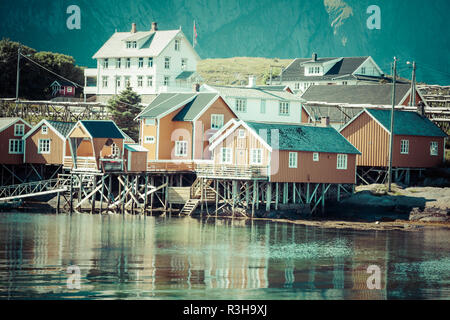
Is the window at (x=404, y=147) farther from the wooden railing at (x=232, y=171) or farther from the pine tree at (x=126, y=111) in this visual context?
the pine tree at (x=126, y=111)

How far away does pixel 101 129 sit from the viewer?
5316cm

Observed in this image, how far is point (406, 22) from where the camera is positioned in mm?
169250

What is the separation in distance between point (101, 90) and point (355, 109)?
31481 mm

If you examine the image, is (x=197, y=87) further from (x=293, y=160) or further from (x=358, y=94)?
(x=358, y=94)

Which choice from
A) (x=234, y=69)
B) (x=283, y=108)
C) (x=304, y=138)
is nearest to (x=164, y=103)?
(x=283, y=108)

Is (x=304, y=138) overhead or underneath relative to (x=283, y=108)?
underneath

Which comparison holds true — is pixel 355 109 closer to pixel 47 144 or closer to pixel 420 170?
pixel 420 170

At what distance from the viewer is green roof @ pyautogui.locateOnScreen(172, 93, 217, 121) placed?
5862cm

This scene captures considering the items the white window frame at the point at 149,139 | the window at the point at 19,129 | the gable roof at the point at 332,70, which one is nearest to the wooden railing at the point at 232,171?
the white window frame at the point at 149,139

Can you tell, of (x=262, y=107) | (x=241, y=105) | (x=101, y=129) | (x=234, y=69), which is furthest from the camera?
(x=234, y=69)

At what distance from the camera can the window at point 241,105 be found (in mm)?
62125

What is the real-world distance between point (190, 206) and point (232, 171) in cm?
363

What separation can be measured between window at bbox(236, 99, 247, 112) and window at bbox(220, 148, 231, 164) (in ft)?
29.7

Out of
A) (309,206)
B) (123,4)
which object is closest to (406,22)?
(123,4)
